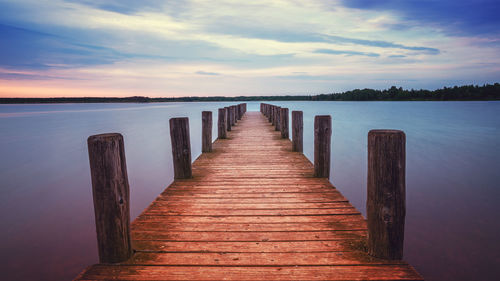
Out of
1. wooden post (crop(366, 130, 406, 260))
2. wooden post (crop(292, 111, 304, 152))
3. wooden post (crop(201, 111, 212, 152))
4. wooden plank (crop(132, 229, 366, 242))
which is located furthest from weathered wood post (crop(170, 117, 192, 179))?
wooden post (crop(292, 111, 304, 152))

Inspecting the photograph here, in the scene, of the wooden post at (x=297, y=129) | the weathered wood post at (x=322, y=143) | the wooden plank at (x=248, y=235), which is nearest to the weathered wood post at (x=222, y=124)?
the wooden post at (x=297, y=129)

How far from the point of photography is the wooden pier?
2184mm

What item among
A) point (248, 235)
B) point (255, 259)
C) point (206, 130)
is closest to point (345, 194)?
point (206, 130)

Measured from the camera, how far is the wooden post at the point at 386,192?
7.22 feet

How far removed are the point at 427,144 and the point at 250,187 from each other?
596 inches

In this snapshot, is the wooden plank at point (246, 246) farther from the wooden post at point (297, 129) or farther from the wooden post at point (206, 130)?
the wooden post at point (206, 130)

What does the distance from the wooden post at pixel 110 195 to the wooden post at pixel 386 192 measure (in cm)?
205

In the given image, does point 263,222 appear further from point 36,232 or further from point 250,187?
point 36,232

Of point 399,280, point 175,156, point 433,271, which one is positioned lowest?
point 433,271

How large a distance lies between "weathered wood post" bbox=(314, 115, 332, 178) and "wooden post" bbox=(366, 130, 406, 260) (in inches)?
91.0

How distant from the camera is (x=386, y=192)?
2240 millimetres

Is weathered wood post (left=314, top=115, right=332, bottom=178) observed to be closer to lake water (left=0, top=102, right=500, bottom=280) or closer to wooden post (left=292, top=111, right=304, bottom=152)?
lake water (left=0, top=102, right=500, bottom=280)

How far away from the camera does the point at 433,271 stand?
408 cm

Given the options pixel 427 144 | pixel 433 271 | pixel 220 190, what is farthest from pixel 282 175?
pixel 427 144
